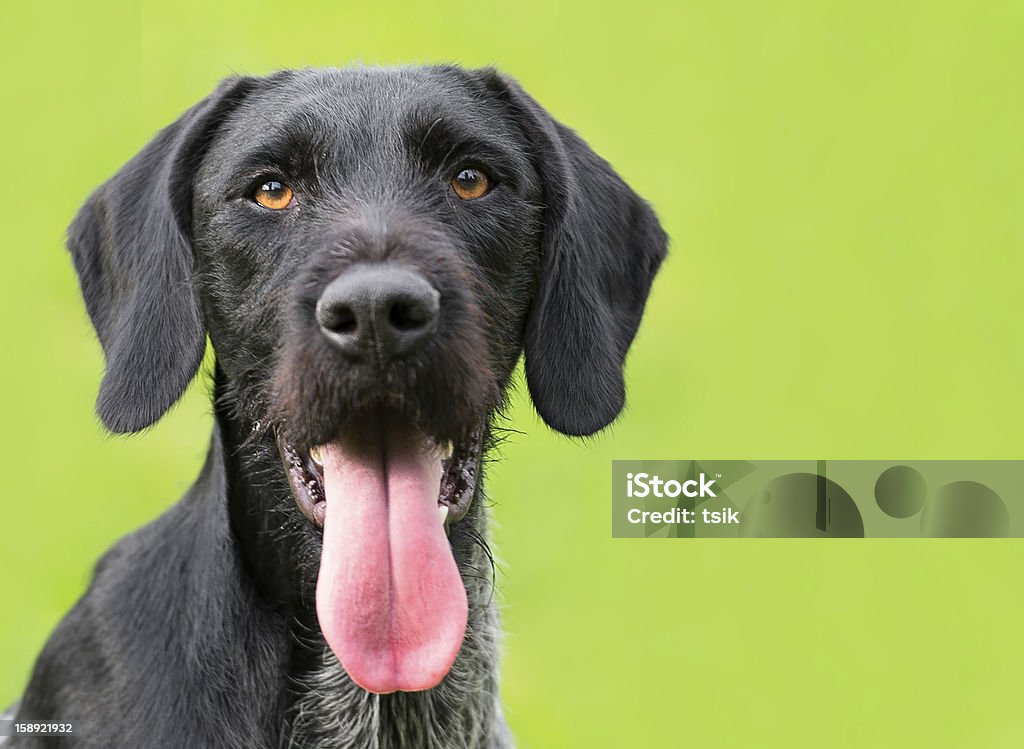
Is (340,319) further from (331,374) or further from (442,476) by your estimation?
(442,476)

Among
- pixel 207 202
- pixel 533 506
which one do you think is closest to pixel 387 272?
pixel 207 202

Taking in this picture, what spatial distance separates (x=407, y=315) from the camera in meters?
3.01

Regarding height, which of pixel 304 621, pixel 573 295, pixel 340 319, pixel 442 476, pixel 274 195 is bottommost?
pixel 304 621

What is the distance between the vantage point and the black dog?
10.5 ft

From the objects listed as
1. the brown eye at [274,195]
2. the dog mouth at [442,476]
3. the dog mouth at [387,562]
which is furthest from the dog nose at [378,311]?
the brown eye at [274,195]

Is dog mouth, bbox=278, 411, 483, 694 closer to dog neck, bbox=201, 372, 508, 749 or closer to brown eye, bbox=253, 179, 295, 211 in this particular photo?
dog neck, bbox=201, 372, 508, 749

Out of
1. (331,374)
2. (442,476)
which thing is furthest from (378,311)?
(442,476)

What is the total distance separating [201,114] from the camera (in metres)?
3.66

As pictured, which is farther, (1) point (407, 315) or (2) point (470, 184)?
(2) point (470, 184)

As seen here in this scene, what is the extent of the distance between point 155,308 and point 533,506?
437cm

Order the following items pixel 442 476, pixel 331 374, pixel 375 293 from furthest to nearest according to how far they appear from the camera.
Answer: pixel 442 476, pixel 331 374, pixel 375 293

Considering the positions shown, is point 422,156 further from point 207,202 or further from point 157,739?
point 157,739

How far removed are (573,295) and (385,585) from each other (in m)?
0.99

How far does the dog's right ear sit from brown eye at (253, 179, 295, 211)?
0.27 m
